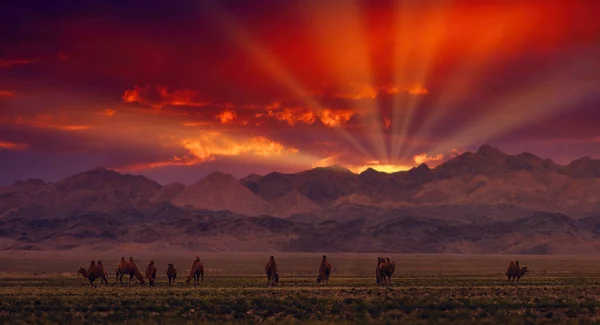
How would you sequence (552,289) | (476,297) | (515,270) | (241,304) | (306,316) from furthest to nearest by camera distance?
(515,270), (552,289), (476,297), (241,304), (306,316)

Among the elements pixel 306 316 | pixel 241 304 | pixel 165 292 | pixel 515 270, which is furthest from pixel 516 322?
pixel 515 270

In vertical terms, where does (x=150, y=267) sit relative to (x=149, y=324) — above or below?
above

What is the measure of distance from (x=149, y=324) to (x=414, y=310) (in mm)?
14000

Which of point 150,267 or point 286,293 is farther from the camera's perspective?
point 150,267

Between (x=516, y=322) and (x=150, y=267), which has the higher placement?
(x=150, y=267)

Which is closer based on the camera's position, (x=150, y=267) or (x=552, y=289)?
(x=552, y=289)

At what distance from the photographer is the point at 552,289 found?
201 ft

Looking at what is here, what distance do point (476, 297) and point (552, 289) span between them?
11.9m

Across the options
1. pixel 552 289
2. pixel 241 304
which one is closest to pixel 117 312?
pixel 241 304

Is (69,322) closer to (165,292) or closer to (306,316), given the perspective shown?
(306,316)

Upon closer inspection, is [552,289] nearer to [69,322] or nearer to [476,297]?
[476,297]

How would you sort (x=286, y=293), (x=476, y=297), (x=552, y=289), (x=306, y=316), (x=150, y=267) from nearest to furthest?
(x=306, y=316) → (x=476, y=297) → (x=286, y=293) → (x=552, y=289) → (x=150, y=267)

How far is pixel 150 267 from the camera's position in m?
69.9

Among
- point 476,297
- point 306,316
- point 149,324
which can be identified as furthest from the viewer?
point 476,297
